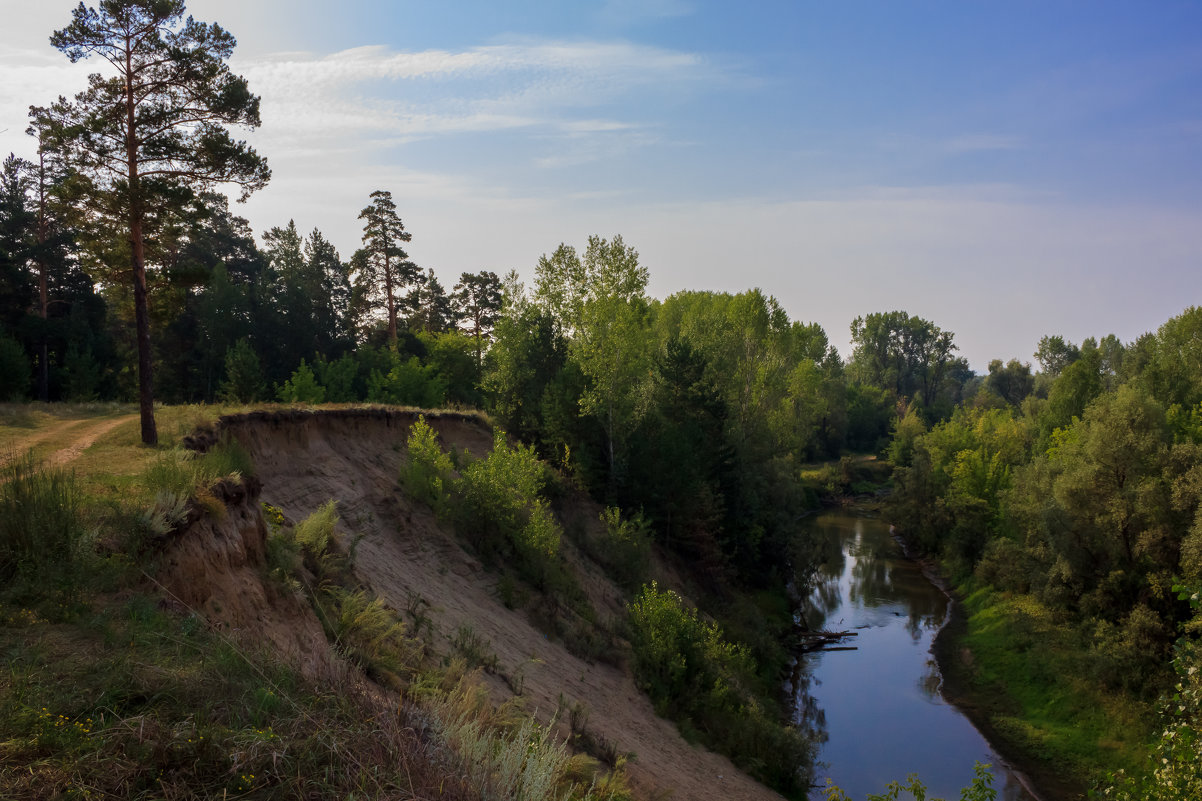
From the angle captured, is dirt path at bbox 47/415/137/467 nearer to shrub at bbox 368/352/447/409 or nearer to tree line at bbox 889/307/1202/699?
tree line at bbox 889/307/1202/699

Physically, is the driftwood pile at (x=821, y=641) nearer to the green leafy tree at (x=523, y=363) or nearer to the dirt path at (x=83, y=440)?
the green leafy tree at (x=523, y=363)

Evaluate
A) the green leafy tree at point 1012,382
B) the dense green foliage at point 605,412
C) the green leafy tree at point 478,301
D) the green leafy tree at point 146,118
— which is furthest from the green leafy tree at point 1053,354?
the green leafy tree at point 146,118

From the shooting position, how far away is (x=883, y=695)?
26.7 metres

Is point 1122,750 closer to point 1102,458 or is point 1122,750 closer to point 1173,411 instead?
point 1102,458

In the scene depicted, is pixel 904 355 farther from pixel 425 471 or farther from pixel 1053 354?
pixel 425 471

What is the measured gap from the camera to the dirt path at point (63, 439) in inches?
512

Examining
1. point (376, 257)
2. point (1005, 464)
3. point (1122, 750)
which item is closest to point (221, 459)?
point (1122, 750)

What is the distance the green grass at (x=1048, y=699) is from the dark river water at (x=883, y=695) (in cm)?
137

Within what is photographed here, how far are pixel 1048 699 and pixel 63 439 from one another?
31.3 meters

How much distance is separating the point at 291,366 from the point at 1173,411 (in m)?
50.6

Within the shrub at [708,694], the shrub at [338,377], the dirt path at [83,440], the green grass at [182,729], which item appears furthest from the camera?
the shrub at [338,377]

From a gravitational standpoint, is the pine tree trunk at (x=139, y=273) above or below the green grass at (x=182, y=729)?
above

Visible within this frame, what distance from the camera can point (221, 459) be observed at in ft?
39.6

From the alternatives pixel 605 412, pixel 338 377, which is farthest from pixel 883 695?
pixel 338 377
